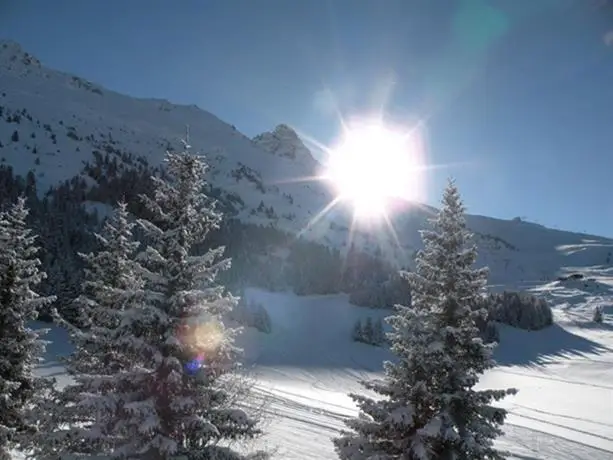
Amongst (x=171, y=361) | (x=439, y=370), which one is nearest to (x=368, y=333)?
(x=439, y=370)

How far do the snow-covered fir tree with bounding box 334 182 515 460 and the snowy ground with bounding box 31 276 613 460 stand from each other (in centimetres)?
267

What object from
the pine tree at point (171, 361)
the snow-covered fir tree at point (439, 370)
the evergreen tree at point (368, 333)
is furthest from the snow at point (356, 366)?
the snow-covered fir tree at point (439, 370)

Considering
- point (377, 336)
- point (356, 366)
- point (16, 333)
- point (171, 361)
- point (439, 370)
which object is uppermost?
point (439, 370)

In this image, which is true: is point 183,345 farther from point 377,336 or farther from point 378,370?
point 377,336

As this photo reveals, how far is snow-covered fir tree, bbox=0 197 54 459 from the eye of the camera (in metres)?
12.0

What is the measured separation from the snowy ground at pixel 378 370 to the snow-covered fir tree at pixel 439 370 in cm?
267

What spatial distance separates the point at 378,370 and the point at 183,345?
56.0m

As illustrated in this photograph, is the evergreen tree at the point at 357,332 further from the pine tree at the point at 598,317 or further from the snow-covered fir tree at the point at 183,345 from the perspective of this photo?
the snow-covered fir tree at the point at 183,345

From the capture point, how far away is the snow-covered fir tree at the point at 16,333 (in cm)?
1198

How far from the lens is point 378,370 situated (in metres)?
61.5

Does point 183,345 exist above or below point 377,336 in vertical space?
above

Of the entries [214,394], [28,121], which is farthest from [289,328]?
[28,121]

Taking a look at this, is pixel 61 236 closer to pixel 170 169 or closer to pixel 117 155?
pixel 170 169

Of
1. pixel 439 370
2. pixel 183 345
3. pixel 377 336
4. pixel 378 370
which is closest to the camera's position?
pixel 183 345
